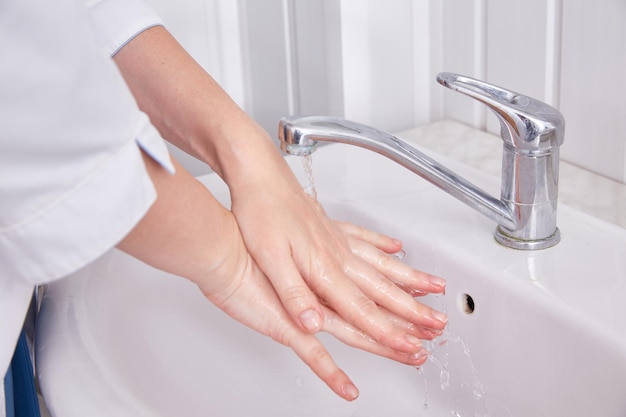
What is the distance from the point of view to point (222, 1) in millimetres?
1130

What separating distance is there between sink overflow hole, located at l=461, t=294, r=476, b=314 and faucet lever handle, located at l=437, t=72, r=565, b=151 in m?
0.16

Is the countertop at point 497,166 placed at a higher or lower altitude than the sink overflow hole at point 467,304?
higher

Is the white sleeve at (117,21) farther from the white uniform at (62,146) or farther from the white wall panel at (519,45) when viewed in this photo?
the white wall panel at (519,45)

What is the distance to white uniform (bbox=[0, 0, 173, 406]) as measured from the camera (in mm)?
441

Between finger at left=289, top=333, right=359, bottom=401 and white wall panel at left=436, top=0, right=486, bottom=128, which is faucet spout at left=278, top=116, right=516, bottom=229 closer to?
finger at left=289, top=333, right=359, bottom=401

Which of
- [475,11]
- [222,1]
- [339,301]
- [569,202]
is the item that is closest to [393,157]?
[339,301]

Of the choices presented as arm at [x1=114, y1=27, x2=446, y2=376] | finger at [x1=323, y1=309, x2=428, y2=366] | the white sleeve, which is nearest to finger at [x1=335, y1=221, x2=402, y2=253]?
arm at [x1=114, y1=27, x2=446, y2=376]

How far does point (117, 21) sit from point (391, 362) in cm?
43

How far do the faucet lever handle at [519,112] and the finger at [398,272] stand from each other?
0.15 m

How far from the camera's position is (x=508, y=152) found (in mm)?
720

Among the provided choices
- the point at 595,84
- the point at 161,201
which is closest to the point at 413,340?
the point at 161,201

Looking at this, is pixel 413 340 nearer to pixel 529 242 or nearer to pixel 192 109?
pixel 529 242

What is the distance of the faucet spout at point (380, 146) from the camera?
69 centimetres

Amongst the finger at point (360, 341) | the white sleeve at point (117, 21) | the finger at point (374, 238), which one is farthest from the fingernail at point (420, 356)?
the white sleeve at point (117, 21)
